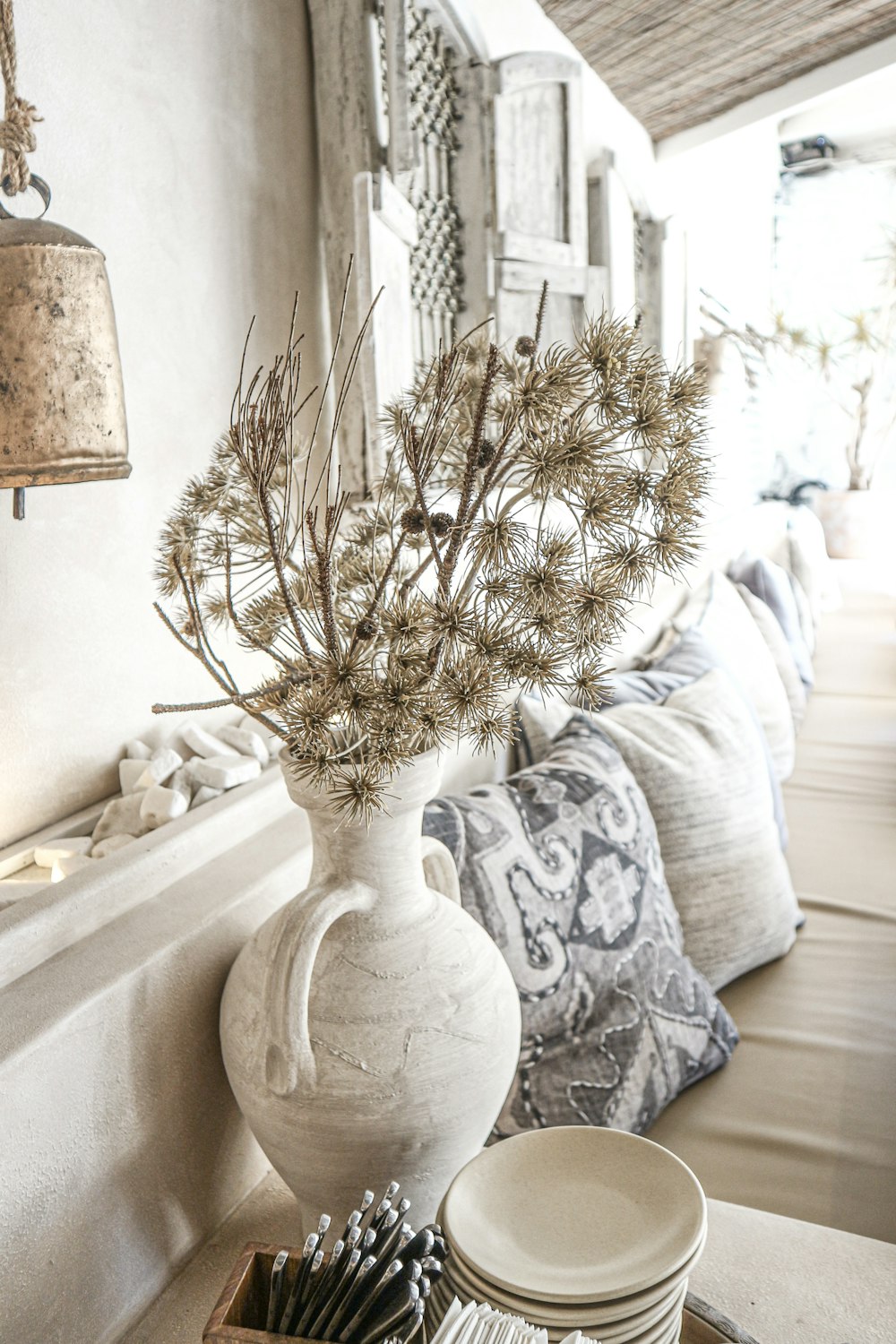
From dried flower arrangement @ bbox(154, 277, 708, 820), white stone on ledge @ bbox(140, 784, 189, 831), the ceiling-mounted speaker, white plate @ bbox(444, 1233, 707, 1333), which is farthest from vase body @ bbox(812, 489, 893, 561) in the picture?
white plate @ bbox(444, 1233, 707, 1333)

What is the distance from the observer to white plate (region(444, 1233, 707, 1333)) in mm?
632

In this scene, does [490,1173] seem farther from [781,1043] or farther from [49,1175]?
[781,1043]

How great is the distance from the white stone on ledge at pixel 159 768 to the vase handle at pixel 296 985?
41 cm

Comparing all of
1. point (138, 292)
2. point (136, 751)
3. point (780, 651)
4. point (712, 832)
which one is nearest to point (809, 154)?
point (780, 651)

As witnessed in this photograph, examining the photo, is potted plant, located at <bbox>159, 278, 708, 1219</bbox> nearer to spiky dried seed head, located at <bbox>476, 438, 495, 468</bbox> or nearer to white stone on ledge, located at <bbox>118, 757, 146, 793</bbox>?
spiky dried seed head, located at <bbox>476, 438, 495, 468</bbox>

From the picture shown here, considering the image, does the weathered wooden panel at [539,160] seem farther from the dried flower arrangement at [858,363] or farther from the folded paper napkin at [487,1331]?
the dried flower arrangement at [858,363]

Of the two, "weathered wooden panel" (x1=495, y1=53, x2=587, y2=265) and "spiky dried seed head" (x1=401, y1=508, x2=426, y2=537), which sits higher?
"weathered wooden panel" (x1=495, y1=53, x2=587, y2=265)

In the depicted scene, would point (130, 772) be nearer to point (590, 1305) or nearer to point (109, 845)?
point (109, 845)

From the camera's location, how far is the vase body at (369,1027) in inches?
29.3

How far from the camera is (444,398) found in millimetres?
646

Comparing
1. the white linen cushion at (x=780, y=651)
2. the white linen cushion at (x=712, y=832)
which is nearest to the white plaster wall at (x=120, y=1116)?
the white linen cushion at (x=712, y=832)

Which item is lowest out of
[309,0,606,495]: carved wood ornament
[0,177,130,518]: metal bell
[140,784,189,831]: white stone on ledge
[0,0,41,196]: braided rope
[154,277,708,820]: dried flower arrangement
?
[140,784,189,831]: white stone on ledge

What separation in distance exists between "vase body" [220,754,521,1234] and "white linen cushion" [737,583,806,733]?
2.14 m

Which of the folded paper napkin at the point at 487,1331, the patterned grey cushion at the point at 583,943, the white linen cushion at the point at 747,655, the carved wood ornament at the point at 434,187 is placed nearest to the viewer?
the folded paper napkin at the point at 487,1331
